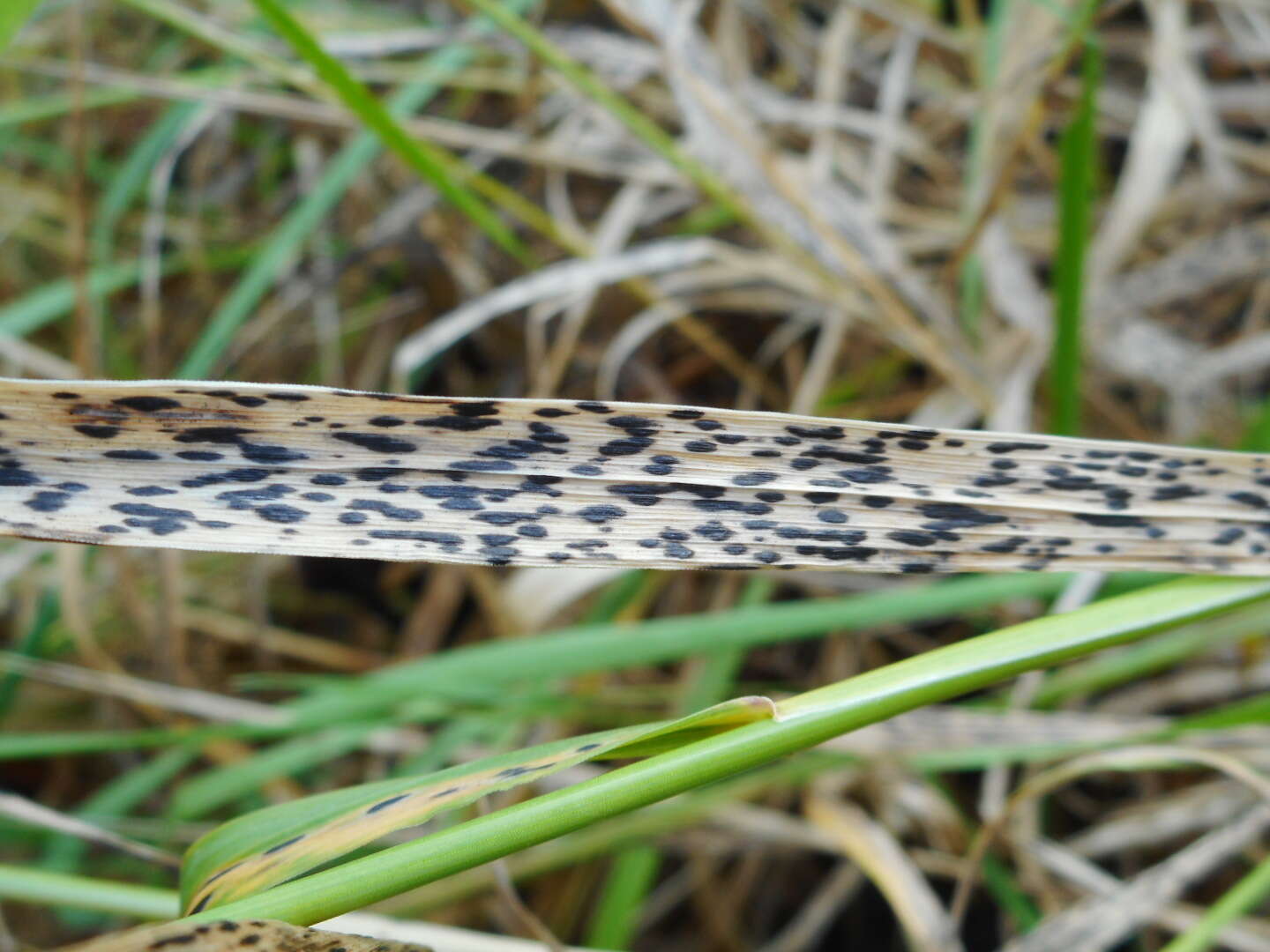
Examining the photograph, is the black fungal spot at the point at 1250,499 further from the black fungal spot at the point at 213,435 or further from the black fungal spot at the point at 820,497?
the black fungal spot at the point at 213,435

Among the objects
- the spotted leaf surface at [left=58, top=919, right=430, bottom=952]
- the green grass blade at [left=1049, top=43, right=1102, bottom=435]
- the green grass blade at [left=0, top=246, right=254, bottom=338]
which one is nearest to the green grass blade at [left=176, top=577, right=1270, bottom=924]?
the spotted leaf surface at [left=58, top=919, right=430, bottom=952]

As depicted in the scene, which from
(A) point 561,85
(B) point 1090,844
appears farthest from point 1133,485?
(A) point 561,85

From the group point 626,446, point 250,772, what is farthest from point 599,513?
point 250,772

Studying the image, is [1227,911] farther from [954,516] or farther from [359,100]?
[359,100]

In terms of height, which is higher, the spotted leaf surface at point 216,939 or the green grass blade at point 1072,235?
the green grass blade at point 1072,235

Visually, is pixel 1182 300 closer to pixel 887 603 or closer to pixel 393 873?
pixel 887 603

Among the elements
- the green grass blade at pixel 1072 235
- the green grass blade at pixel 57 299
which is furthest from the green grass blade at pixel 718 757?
the green grass blade at pixel 57 299

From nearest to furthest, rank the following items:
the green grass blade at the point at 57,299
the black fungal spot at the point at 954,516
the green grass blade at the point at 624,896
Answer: the black fungal spot at the point at 954,516, the green grass blade at the point at 624,896, the green grass blade at the point at 57,299
